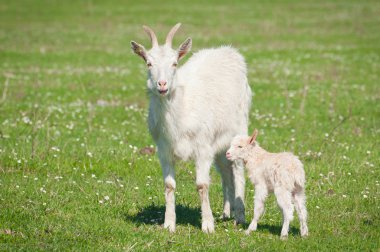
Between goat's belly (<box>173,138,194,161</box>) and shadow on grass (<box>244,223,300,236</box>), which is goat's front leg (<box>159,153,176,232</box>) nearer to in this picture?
goat's belly (<box>173,138,194,161</box>)

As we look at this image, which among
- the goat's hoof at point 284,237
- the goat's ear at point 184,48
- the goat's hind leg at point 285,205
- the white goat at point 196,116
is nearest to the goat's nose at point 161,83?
the white goat at point 196,116

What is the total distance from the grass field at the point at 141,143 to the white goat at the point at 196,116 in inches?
20.3

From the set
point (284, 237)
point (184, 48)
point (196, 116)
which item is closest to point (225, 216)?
point (196, 116)

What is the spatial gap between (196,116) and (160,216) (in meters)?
1.64

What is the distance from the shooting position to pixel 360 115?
15.9 metres

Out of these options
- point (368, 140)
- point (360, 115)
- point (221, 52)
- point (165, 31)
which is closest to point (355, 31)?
point (165, 31)

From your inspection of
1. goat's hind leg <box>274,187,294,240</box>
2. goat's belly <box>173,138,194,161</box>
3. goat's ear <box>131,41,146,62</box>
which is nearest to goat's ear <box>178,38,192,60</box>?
goat's ear <box>131,41,146,62</box>

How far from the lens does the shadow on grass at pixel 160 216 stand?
893 cm

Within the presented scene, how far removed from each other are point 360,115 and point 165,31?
21186 mm

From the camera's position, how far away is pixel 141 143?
13203 mm

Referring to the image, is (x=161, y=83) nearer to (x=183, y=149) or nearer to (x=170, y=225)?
(x=183, y=149)

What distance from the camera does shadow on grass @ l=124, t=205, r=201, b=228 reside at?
8.93m

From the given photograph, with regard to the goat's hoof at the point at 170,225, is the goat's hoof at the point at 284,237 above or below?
above

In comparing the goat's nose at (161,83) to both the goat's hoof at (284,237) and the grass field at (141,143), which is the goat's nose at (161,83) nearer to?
the grass field at (141,143)
